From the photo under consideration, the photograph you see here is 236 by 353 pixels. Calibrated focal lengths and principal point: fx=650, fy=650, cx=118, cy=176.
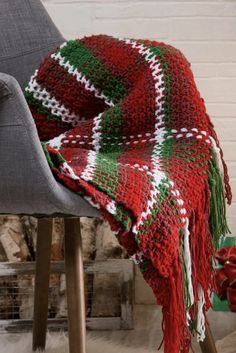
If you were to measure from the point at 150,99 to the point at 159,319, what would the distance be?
709 millimetres

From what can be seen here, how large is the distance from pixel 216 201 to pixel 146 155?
147 millimetres

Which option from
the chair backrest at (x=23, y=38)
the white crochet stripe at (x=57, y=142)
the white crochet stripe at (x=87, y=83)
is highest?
the chair backrest at (x=23, y=38)

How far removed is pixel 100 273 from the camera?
165 cm

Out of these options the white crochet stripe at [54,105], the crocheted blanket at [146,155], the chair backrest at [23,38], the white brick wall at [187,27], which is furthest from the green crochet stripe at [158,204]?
the white brick wall at [187,27]

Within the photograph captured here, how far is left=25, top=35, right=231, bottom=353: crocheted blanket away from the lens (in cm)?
92

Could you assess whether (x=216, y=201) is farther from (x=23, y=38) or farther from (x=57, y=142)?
(x=23, y=38)

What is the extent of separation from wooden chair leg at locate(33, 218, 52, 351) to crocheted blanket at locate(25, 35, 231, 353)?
20 centimetres

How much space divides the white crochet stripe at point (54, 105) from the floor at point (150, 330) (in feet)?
1.83

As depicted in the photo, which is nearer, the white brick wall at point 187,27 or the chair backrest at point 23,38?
the chair backrest at point 23,38

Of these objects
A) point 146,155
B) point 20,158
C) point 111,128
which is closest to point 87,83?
point 111,128

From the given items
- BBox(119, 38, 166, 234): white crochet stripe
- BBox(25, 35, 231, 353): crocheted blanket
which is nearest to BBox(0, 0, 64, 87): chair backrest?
BBox(25, 35, 231, 353): crocheted blanket

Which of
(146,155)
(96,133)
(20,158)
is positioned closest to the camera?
(20,158)

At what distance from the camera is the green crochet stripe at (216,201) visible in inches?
43.7

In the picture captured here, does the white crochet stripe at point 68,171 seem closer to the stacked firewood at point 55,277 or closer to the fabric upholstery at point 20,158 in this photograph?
the fabric upholstery at point 20,158
